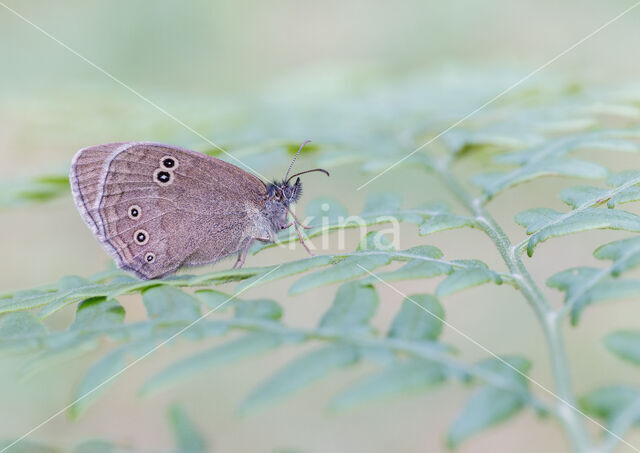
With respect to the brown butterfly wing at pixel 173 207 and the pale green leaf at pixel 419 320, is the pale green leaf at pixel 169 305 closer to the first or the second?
the pale green leaf at pixel 419 320

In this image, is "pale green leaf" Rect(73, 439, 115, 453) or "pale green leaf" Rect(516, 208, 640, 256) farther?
"pale green leaf" Rect(516, 208, 640, 256)

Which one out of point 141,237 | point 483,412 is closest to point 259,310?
point 483,412

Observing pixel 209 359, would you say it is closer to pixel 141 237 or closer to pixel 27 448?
pixel 27 448

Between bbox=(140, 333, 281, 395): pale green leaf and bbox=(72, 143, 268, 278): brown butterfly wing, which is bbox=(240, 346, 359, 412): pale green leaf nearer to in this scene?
bbox=(140, 333, 281, 395): pale green leaf

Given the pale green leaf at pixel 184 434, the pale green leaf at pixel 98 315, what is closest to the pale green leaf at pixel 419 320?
the pale green leaf at pixel 184 434

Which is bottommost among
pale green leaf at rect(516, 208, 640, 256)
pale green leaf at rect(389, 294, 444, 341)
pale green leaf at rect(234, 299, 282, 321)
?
pale green leaf at rect(389, 294, 444, 341)

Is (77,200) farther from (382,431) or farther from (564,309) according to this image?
(382,431)

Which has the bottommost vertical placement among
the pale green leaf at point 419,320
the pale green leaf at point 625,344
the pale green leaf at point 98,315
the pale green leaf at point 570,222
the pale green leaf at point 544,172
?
the pale green leaf at point 625,344

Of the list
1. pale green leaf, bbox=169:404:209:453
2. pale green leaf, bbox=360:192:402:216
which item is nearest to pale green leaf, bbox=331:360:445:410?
pale green leaf, bbox=169:404:209:453
